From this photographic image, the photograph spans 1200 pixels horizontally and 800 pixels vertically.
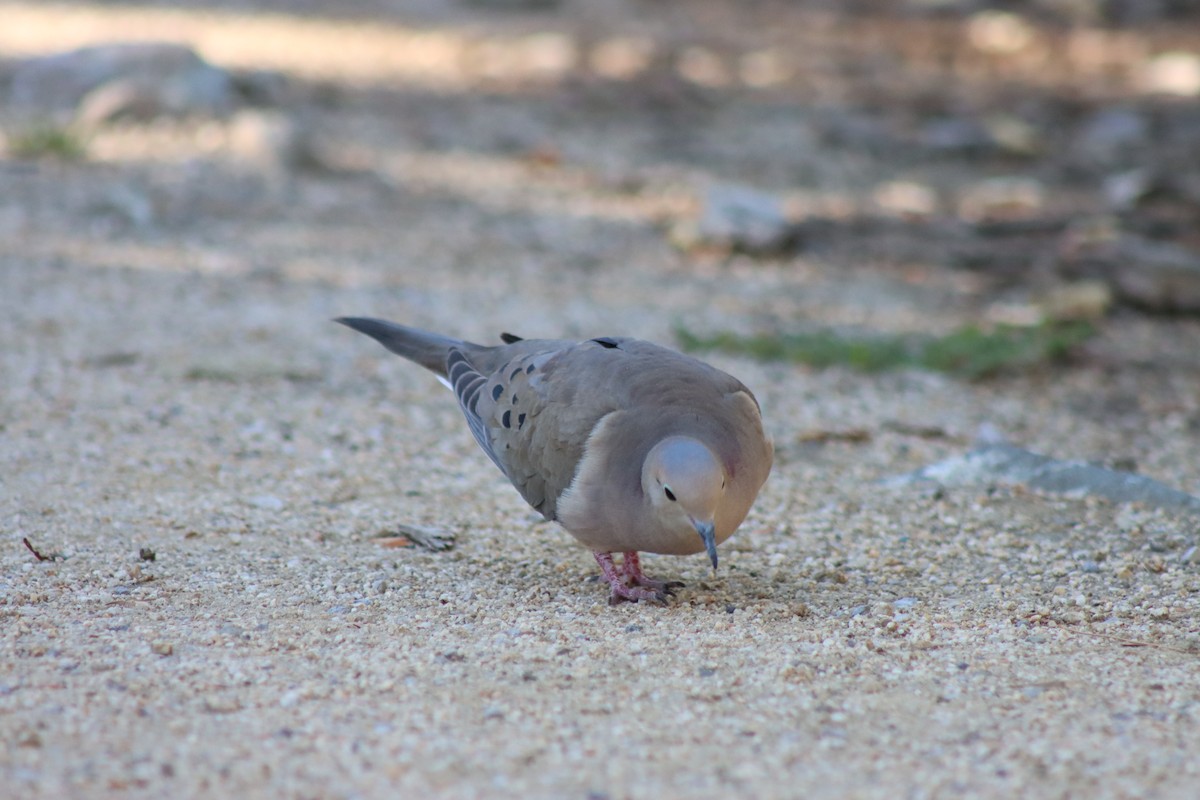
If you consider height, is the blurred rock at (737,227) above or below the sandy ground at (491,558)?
above

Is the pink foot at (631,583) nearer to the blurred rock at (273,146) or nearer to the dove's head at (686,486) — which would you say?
the dove's head at (686,486)

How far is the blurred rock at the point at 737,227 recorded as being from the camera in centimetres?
806

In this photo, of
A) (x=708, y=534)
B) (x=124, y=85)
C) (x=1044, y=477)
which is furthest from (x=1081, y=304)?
(x=124, y=85)

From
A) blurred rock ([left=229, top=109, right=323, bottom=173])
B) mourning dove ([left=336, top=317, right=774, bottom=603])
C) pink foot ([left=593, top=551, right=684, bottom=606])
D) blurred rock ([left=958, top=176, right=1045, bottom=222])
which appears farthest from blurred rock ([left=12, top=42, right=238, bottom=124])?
pink foot ([left=593, top=551, right=684, bottom=606])

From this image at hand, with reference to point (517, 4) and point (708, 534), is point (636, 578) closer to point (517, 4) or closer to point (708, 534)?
point (708, 534)

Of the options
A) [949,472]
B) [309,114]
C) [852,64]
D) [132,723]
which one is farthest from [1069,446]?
[852,64]

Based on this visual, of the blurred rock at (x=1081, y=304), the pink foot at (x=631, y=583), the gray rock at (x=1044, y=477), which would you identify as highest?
the blurred rock at (x=1081, y=304)

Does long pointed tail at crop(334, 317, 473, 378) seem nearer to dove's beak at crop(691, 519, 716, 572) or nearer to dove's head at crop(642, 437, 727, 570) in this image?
dove's head at crop(642, 437, 727, 570)

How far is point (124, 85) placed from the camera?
9617 millimetres

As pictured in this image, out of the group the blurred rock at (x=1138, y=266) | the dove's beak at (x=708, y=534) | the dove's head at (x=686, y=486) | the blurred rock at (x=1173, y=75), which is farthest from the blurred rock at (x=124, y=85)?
the blurred rock at (x=1173, y=75)

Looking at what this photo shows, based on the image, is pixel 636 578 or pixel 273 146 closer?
pixel 636 578

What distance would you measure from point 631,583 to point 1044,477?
5.30 ft

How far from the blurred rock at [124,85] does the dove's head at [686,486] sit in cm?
712

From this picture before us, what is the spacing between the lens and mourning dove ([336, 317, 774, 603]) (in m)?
3.49
